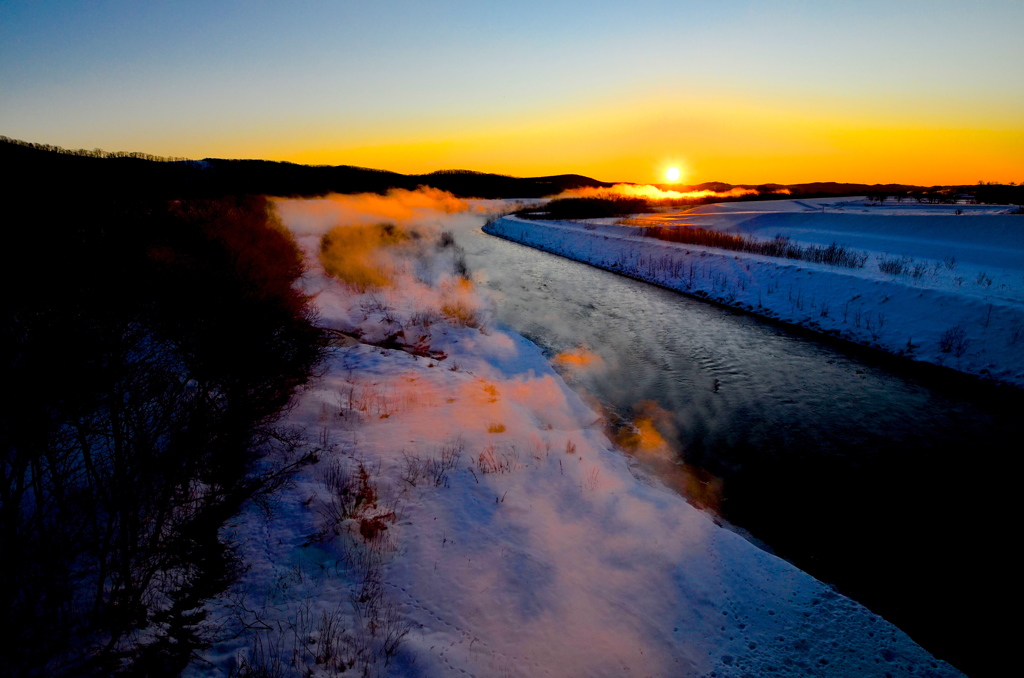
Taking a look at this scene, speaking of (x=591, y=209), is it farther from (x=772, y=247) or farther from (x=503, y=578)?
(x=503, y=578)

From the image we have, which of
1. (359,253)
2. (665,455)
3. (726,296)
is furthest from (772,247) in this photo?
(359,253)

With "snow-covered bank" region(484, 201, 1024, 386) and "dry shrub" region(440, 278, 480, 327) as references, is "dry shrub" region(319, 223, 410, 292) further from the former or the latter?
"snow-covered bank" region(484, 201, 1024, 386)

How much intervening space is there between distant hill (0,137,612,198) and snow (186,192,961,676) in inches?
151

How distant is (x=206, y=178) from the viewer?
24.3m

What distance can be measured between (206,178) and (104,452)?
25.1 metres

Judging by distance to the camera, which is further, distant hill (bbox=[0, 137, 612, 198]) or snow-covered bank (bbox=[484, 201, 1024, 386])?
snow-covered bank (bbox=[484, 201, 1024, 386])

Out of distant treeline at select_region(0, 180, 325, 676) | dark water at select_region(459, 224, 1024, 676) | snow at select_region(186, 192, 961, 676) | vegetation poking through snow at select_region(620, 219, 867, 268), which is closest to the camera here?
distant treeline at select_region(0, 180, 325, 676)

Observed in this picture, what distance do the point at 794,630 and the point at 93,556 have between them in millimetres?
6180

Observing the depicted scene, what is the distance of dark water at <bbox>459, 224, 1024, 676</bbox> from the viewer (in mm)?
4832

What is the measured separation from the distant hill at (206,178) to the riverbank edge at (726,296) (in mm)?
15301

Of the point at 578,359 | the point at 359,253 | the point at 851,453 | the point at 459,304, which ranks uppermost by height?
the point at 359,253

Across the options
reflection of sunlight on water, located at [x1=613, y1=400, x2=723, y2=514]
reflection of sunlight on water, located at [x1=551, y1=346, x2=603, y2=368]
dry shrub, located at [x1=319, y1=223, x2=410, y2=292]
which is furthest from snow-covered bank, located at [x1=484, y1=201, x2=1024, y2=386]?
dry shrub, located at [x1=319, y1=223, x2=410, y2=292]

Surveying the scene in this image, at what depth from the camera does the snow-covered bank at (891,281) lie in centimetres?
1066

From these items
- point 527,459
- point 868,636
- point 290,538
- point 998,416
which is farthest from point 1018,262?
point 290,538
